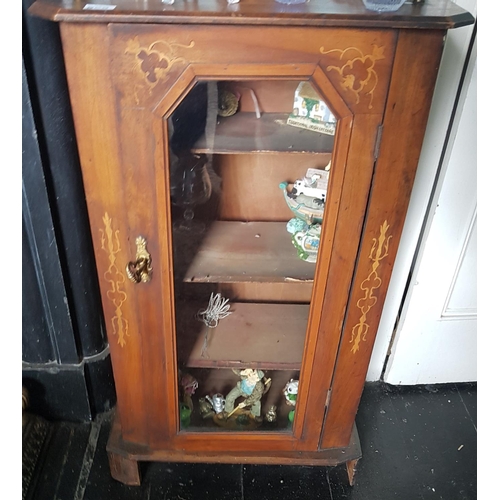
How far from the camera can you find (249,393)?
4.48ft

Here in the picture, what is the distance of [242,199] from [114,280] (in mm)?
328

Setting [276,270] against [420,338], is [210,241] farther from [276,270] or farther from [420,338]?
[420,338]

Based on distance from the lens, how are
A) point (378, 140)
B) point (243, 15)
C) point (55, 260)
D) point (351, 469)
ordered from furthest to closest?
point (351, 469), point (55, 260), point (378, 140), point (243, 15)

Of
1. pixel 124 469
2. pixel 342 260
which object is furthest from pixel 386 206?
pixel 124 469

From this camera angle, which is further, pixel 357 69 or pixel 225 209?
pixel 225 209

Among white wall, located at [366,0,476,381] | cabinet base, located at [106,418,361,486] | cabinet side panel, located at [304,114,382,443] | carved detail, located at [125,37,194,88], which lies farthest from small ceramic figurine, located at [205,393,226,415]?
carved detail, located at [125,37,194,88]

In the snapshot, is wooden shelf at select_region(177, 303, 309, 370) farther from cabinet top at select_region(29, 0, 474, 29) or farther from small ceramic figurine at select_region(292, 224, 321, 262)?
cabinet top at select_region(29, 0, 474, 29)

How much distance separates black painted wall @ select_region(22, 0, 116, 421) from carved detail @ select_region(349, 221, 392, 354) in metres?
0.69

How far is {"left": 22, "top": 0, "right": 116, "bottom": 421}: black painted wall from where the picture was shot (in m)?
1.10

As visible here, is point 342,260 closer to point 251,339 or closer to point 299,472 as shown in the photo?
point 251,339

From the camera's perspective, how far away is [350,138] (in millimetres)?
908


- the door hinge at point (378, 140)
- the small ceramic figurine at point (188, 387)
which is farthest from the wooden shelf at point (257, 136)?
the small ceramic figurine at point (188, 387)

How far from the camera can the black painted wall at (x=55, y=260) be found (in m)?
1.10

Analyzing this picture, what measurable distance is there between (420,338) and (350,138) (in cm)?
92
